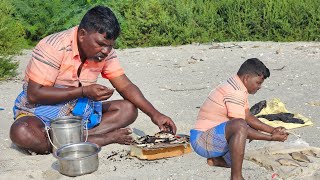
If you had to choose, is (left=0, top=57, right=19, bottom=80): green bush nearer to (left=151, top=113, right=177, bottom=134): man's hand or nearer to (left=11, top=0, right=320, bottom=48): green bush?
(left=11, top=0, right=320, bottom=48): green bush

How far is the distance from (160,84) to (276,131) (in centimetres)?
413

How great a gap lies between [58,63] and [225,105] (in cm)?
150

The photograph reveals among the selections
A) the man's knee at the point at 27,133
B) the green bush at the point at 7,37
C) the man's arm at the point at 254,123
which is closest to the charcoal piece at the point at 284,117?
the man's arm at the point at 254,123

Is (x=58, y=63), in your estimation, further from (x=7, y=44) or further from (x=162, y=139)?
(x=7, y=44)

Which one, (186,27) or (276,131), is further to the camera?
(186,27)

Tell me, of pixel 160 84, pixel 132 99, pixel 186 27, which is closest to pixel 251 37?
pixel 186 27

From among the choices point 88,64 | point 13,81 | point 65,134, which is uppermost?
point 88,64

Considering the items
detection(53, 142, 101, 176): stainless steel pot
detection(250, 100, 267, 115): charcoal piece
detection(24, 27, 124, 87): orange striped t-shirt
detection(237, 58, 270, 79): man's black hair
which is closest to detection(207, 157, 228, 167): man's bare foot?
detection(237, 58, 270, 79): man's black hair

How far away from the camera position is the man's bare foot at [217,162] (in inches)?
179

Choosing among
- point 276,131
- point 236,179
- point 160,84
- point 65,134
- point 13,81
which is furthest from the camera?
point 13,81

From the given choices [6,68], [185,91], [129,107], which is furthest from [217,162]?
[6,68]

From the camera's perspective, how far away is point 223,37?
1290 cm

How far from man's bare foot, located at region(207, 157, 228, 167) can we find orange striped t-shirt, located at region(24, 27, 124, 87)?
52.4 inches

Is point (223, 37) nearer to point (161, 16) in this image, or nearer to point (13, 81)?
point (161, 16)
